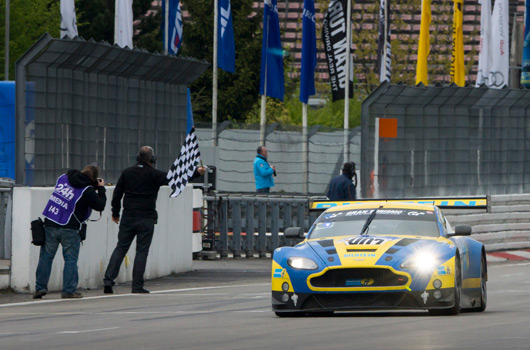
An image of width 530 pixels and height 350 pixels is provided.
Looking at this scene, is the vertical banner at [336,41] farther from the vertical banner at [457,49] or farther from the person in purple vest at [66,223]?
the person in purple vest at [66,223]

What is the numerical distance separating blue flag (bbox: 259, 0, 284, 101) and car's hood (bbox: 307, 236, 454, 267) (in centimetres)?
2469

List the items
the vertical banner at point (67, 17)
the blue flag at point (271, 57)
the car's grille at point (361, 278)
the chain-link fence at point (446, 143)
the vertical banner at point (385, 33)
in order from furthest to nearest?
the vertical banner at point (385, 33) → the blue flag at point (271, 57) → the vertical banner at point (67, 17) → the chain-link fence at point (446, 143) → the car's grille at point (361, 278)

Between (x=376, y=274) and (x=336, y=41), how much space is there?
2799cm

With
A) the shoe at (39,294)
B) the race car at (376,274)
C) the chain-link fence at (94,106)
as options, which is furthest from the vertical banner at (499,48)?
the race car at (376,274)

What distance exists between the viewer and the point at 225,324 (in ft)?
41.7

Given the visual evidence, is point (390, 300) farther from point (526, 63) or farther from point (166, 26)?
point (166, 26)

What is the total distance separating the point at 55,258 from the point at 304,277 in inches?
199

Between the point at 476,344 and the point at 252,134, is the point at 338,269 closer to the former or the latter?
the point at 476,344

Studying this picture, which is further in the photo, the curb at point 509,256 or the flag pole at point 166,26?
the flag pole at point 166,26

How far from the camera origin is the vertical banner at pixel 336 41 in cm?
4040

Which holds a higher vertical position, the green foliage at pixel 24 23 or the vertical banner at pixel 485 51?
the green foliage at pixel 24 23

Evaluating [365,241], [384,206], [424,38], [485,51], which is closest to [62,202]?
[384,206]

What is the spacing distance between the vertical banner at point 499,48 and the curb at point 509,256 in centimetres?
887

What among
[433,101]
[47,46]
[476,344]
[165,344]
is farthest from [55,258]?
[433,101]
